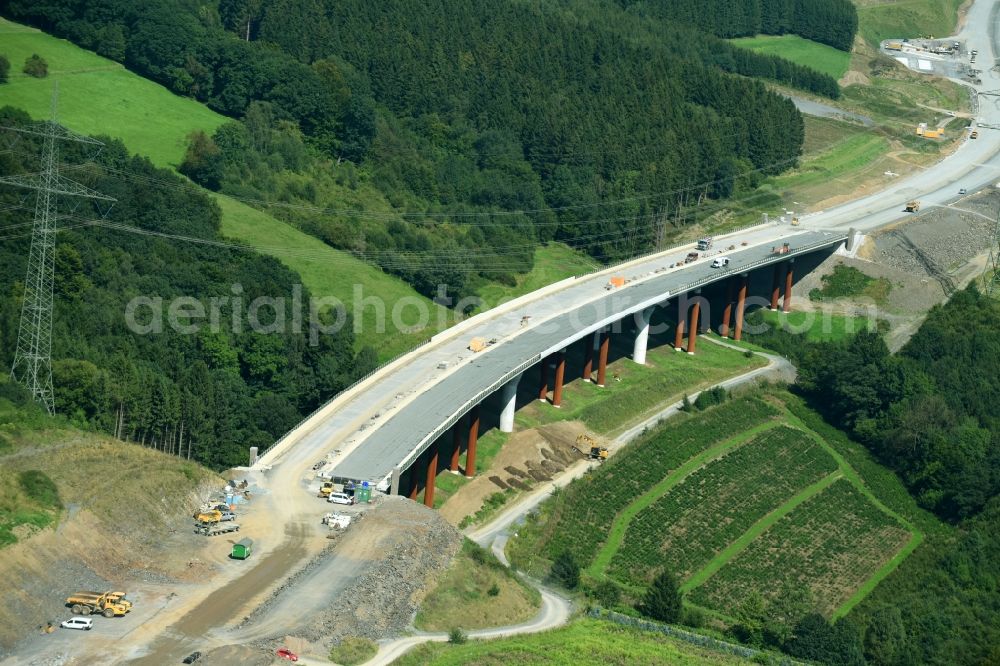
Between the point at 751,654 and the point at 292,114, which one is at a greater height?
the point at 292,114

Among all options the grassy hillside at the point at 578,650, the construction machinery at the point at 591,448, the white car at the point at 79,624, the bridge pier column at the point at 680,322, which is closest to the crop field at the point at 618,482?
the construction machinery at the point at 591,448

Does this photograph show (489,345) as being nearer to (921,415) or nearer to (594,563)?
(594,563)

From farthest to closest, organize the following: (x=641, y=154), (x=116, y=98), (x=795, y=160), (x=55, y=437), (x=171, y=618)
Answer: (x=795, y=160)
(x=641, y=154)
(x=116, y=98)
(x=55, y=437)
(x=171, y=618)

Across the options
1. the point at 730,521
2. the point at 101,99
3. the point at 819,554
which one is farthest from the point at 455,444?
the point at 101,99

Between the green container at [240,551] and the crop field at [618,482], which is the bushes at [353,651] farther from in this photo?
the crop field at [618,482]

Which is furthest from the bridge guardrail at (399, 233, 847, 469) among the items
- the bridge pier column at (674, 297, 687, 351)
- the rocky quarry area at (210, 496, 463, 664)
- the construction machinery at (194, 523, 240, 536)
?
the construction machinery at (194, 523, 240, 536)

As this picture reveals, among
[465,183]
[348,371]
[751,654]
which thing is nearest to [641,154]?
[465,183]

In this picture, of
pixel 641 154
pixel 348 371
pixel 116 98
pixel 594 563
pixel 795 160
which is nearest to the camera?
A: pixel 594 563

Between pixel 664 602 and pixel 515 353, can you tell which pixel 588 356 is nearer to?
pixel 515 353
